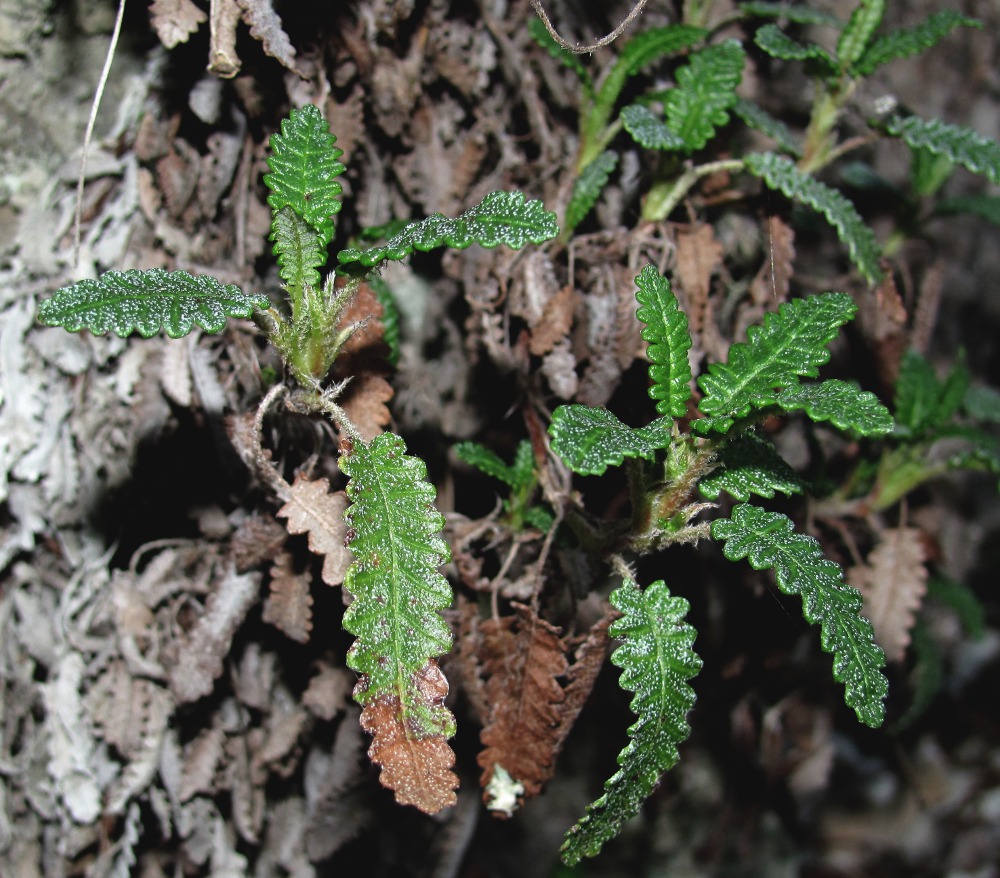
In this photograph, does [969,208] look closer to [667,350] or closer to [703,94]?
[703,94]

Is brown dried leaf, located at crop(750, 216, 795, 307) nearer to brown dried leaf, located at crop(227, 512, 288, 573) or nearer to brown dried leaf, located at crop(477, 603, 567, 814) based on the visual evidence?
brown dried leaf, located at crop(477, 603, 567, 814)

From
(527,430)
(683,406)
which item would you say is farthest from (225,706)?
(683,406)

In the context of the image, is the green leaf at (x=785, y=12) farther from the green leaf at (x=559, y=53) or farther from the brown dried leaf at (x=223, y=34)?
the brown dried leaf at (x=223, y=34)

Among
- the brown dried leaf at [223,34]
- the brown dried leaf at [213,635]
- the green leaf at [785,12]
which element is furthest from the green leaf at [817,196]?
the brown dried leaf at [213,635]

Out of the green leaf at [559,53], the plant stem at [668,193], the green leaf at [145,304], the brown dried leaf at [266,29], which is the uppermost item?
the green leaf at [559,53]

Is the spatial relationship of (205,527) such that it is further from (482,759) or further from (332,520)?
(482,759)

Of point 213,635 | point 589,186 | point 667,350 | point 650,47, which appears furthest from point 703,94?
point 213,635
